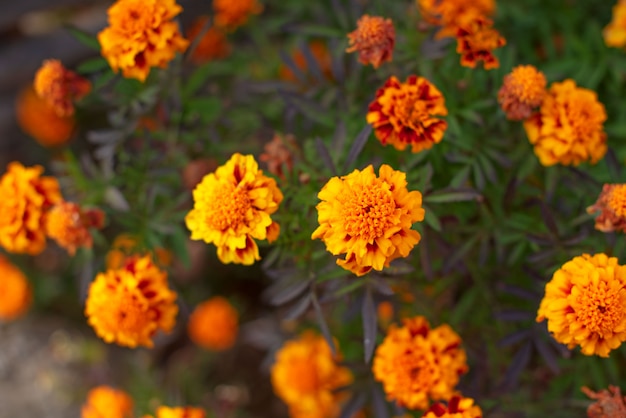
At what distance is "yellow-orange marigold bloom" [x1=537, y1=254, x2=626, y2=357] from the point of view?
1.65 meters

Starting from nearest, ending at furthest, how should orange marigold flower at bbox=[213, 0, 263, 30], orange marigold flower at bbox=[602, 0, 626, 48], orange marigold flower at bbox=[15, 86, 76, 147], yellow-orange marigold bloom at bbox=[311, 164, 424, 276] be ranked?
1. yellow-orange marigold bloom at bbox=[311, 164, 424, 276]
2. orange marigold flower at bbox=[602, 0, 626, 48]
3. orange marigold flower at bbox=[213, 0, 263, 30]
4. orange marigold flower at bbox=[15, 86, 76, 147]

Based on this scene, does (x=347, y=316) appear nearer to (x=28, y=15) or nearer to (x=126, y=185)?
(x=126, y=185)

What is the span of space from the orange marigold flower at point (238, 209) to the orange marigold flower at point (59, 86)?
0.70 metres

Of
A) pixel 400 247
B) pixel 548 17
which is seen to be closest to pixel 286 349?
pixel 400 247

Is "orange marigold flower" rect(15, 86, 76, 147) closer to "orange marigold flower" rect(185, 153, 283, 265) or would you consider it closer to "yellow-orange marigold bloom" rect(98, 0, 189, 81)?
"yellow-orange marigold bloom" rect(98, 0, 189, 81)

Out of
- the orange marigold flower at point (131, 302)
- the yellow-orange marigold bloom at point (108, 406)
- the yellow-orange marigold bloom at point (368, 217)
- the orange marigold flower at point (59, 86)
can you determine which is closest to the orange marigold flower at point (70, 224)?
the orange marigold flower at point (131, 302)

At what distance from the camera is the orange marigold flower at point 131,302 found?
6.57 feet

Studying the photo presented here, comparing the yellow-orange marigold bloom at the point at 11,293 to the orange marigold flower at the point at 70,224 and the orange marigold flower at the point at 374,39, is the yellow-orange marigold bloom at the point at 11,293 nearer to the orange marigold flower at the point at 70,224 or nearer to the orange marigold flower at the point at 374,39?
the orange marigold flower at the point at 70,224

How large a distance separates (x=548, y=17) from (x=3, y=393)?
293cm

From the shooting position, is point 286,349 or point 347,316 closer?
point 347,316

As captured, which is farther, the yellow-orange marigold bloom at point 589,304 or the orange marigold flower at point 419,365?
the orange marigold flower at point 419,365

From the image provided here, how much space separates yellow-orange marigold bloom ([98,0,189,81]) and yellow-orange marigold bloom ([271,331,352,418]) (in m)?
1.15

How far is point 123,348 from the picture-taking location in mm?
3531

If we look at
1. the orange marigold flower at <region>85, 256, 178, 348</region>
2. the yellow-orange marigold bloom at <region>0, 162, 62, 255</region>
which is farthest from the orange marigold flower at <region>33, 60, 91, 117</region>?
the orange marigold flower at <region>85, 256, 178, 348</region>
